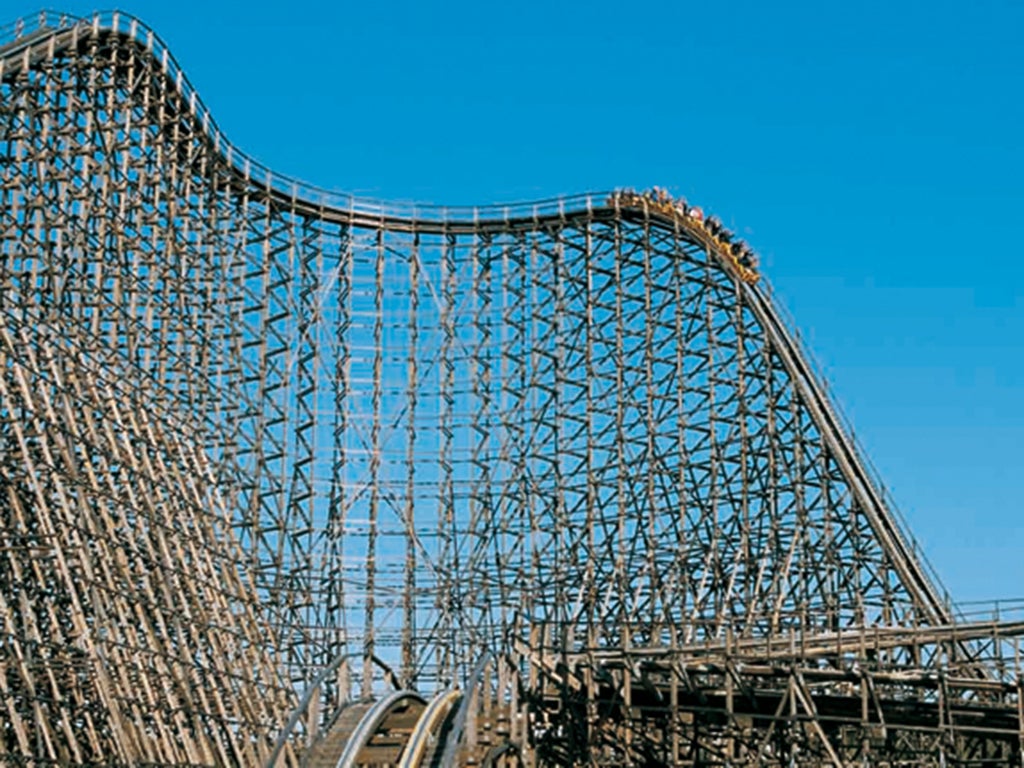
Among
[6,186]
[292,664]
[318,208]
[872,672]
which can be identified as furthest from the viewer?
[318,208]

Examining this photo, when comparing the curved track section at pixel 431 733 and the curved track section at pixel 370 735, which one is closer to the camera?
the curved track section at pixel 431 733

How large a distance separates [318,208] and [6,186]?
11513 millimetres

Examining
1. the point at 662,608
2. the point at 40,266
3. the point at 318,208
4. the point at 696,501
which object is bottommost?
the point at 662,608

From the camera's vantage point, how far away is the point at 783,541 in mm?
31531

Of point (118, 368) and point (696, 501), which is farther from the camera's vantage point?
point (696, 501)

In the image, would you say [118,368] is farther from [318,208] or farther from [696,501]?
[696,501]

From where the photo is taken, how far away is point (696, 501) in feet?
104

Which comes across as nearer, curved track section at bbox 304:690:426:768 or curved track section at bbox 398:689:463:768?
curved track section at bbox 398:689:463:768

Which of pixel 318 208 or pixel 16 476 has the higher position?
pixel 318 208

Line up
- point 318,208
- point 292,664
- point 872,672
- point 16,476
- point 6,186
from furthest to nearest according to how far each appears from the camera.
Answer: point 318,208
point 292,664
point 6,186
point 16,476
point 872,672

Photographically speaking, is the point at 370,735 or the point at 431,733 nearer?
the point at 370,735

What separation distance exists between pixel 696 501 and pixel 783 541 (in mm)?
1834

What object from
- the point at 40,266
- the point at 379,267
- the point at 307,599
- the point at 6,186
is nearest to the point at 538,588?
the point at 307,599

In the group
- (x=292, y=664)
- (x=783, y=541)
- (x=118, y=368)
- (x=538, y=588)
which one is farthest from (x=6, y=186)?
(x=783, y=541)
